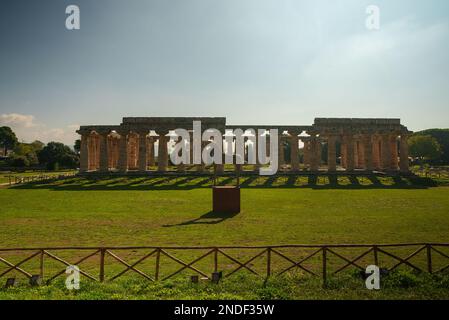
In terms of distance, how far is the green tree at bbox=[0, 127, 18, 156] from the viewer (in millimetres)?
118375

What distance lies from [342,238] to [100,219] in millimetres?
16637

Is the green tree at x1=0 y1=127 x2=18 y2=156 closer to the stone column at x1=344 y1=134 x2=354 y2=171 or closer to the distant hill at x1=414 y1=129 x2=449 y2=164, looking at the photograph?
the stone column at x1=344 y1=134 x2=354 y2=171

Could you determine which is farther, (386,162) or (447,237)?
(386,162)

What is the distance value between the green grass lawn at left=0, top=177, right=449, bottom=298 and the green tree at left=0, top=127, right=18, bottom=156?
100 m

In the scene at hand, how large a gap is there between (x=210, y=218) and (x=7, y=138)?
128m

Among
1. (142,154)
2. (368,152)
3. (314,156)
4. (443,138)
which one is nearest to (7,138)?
(142,154)

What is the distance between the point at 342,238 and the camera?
17.3 meters

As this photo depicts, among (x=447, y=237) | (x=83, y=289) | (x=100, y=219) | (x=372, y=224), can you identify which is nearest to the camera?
(x=83, y=289)

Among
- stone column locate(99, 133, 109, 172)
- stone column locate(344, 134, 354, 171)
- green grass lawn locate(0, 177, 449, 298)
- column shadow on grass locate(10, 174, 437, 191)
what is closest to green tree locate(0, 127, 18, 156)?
stone column locate(99, 133, 109, 172)

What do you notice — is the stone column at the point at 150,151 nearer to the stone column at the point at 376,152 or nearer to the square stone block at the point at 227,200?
the stone column at the point at 376,152

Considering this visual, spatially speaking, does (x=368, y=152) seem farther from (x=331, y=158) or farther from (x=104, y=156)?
(x=104, y=156)
